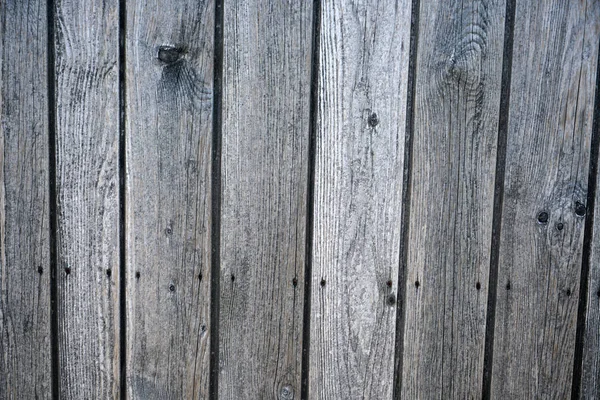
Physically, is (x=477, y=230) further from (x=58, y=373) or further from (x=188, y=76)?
(x=58, y=373)

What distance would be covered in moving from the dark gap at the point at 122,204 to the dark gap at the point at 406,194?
27.4 inches

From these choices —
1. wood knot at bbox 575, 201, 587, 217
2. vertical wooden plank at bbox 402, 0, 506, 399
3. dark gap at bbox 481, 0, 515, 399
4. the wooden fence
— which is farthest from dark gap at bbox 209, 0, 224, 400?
wood knot at bbox 575, 201, 587, 217

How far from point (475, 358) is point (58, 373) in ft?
3.53

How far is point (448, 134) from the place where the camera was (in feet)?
4.54

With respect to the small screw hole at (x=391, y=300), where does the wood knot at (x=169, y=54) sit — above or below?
above

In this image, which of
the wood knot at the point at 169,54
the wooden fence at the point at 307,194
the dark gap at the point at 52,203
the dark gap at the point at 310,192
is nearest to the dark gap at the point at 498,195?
the wooden fence at the point at 307,194

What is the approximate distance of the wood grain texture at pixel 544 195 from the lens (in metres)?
1.36

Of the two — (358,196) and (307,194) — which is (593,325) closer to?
(358,196)

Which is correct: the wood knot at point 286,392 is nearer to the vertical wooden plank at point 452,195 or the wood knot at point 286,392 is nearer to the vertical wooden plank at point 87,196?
the vertical wooden plank at point 452,195

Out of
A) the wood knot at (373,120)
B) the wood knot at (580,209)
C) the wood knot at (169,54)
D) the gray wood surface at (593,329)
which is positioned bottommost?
the gray wood surface at (593,329)

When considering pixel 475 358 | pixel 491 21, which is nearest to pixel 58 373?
pixel 475 358

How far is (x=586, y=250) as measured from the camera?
4.59 feet

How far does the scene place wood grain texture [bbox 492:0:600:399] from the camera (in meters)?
1.36

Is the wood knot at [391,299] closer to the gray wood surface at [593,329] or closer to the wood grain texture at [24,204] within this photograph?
the gray wood surface at [593,329]
